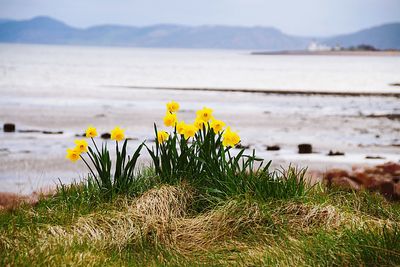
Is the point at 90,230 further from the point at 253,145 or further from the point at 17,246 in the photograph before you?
the point at 253,145

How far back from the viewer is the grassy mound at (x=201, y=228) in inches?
247

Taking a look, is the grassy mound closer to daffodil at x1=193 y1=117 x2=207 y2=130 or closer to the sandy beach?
daffodil at x1=193 y1=117 x2=207 y2=130

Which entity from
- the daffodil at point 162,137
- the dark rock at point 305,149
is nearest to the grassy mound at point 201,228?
the daffodil at point 162,137

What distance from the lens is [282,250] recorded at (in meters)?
6.80

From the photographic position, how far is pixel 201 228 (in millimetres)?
7602

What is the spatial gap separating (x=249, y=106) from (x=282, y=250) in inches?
859

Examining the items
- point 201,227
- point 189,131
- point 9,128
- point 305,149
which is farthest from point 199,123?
point 9,128

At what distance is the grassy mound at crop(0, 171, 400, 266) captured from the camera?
628 cm

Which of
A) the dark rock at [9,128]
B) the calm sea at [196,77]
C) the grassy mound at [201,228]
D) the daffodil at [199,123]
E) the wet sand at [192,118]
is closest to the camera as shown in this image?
the grassy mound at [201,228]

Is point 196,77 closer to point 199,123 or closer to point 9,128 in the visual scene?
point 9,128

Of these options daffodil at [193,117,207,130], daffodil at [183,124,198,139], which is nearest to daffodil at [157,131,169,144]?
daffodil at [183,124,198,139]

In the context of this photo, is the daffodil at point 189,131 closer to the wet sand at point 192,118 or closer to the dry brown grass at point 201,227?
the dry brown grass at point 201,227

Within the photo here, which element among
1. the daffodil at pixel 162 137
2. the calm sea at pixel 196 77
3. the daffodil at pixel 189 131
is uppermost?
the daffodil at pixel 189 131

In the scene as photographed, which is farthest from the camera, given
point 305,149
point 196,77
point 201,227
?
point 196,77
